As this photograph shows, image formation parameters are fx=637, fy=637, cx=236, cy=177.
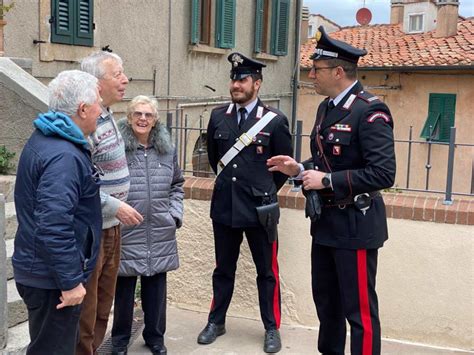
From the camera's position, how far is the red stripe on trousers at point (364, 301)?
338 centimetres

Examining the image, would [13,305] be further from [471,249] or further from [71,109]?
[471,249]

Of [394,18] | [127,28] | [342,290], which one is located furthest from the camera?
[394,18]

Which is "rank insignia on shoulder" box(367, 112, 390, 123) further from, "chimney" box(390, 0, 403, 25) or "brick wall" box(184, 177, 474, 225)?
"chimney" box(390, 0, 403, 25)

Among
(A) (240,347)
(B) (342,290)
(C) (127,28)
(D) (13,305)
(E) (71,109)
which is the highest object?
(C) (127,28)

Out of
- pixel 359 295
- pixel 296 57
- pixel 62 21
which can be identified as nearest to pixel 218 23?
pixel 62 21

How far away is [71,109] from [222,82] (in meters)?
9.49

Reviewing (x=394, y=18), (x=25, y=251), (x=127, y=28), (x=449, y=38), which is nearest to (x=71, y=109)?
(x=25, y=251)

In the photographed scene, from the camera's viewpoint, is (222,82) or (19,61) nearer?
(19,61)

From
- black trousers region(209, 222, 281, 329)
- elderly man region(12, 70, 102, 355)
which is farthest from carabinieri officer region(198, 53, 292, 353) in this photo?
elderly man region(12, 70, 102, 355)

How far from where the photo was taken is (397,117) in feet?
58.5

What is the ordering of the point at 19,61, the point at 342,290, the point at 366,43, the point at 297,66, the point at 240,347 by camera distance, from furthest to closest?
the point at 366,43, the point at 297,66, the point at 19,61, the point at 240,347, the point at 342,290

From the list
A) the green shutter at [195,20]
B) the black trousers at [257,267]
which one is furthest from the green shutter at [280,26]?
the black trousers at [257,267]

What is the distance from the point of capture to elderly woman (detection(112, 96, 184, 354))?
382 centimetres

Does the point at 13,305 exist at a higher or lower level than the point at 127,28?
lower
